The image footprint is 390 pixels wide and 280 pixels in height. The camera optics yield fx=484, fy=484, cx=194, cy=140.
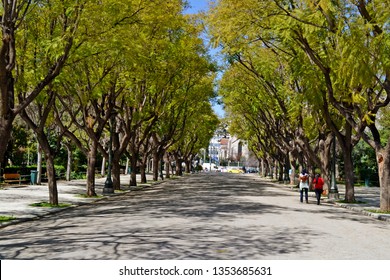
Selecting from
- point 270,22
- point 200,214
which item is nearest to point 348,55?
point 270,22

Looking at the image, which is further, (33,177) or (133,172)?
(133,172)

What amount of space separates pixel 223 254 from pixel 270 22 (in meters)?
11.9

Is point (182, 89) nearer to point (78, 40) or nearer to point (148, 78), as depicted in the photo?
point (148, 78)

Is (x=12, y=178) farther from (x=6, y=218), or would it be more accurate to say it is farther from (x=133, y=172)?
(x=6, y=218)

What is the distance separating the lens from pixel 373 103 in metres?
23.0

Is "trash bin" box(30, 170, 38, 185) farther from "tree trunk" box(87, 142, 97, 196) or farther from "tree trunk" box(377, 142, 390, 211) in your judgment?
"tree trunk" box(377, 142, 390, 211)

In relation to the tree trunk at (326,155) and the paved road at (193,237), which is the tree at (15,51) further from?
the tree trunk at (326,155)

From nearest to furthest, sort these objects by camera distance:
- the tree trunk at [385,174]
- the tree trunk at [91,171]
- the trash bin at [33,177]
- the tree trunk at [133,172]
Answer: the tree trunk at [385,174], the tree trunk at [91,171], the trash bin at [33,177], the tree trunk at [133,172]

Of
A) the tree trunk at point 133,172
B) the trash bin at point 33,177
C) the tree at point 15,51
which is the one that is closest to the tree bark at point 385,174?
the tree at point 15,51

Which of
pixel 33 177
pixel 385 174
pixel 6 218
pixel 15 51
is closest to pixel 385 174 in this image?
pixel 385 174

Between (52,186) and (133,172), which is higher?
(133,172)

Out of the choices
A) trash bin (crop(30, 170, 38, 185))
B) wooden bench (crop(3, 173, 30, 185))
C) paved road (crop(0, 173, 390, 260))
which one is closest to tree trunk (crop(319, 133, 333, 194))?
paved road (crop(0, 173, 390, 260))

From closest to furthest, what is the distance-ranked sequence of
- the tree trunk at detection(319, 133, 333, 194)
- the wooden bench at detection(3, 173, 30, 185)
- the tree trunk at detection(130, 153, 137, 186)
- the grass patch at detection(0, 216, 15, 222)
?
the grass patch at detection(0, 216, 15, 222) < the tree trunk at detection(319, 133, 333, 194) < the wooden bench at detection(3, 173, 30, 185) < the tree trunk at detection(130, 153, 137, 186)
